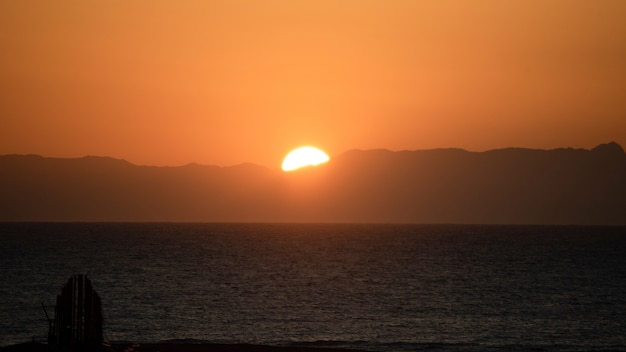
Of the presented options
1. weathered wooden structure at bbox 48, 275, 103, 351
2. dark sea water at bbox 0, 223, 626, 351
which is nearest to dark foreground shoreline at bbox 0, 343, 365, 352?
weathered wooden structure at bbox 48, 275, 103, 351

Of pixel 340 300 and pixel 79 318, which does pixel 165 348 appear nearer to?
pixel 79 318

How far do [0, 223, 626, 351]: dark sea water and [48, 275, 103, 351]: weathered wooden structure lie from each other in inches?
764

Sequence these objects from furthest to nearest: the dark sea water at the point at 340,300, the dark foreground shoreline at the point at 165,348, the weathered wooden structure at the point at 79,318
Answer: the dark sea water at the point at 340,300, the weathered wooden structure at the point at 79,318, the dark foreground shoreline at the point at 165,348

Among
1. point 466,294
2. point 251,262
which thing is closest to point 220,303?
point 466,294

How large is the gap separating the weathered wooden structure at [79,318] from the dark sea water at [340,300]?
63.7ft

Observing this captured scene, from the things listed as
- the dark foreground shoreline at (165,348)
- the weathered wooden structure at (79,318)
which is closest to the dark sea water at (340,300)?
the dark foreground shoreline at (165,348)

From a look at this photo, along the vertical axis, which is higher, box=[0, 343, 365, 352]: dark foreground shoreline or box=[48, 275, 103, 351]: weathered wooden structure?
box=[48, 275, 103, 351]: weathered wooden structure

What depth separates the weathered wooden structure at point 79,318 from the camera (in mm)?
40688

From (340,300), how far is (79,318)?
161 feet

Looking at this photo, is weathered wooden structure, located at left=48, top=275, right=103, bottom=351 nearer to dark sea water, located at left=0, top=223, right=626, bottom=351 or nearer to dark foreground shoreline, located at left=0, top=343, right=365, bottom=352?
dark foreground shoreline, located at left=0, top=343, right=365, bottom=352

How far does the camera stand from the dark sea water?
6412 centimetres

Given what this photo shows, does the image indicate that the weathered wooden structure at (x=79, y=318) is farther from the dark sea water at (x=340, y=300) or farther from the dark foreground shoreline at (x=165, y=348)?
the dark sea water at (x=340, y=300)

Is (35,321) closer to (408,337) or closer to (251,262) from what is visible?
(408,337)

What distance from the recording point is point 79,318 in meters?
40.8
